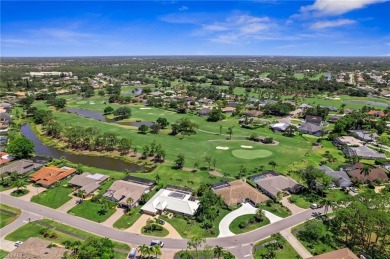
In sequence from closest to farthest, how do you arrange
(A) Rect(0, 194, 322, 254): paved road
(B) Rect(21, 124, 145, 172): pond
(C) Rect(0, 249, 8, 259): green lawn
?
(C) Rect(0, 249, 8, 259): green lawn → (A) Rect(0, 194, 322, 254): paved road → (B) Rect(21, 124, 145, 172): pond

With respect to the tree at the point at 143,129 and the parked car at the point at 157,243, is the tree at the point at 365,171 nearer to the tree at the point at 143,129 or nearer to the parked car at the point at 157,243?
the parked car at the point at 157,243

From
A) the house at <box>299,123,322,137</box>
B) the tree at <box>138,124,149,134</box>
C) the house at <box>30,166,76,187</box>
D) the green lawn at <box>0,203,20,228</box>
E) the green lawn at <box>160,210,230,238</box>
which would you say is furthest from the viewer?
the house at <box>299,123,322,137</box>

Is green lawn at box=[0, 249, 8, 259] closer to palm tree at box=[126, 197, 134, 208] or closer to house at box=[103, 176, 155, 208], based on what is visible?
house at box=[103, 176, 155, 208]

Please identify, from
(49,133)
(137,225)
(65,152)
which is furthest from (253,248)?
(49,133)

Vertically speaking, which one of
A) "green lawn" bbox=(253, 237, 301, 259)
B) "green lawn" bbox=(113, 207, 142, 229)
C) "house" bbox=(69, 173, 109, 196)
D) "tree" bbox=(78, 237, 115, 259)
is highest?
"tree" bbox=(78, 237, 115, 259)

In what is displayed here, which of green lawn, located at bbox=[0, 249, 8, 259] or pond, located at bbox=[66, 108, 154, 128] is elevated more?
pond, located at bbox=[66, 108, 154, 128]

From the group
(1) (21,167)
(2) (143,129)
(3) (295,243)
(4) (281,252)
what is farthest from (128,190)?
(2) (143,129)

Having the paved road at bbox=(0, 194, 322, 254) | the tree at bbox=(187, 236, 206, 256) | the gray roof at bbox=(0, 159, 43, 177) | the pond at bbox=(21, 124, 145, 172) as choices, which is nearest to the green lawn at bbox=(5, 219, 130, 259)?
the paved road at bbox=(0, 194, 322, 254)

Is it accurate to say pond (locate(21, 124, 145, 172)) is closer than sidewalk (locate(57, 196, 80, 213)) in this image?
No
